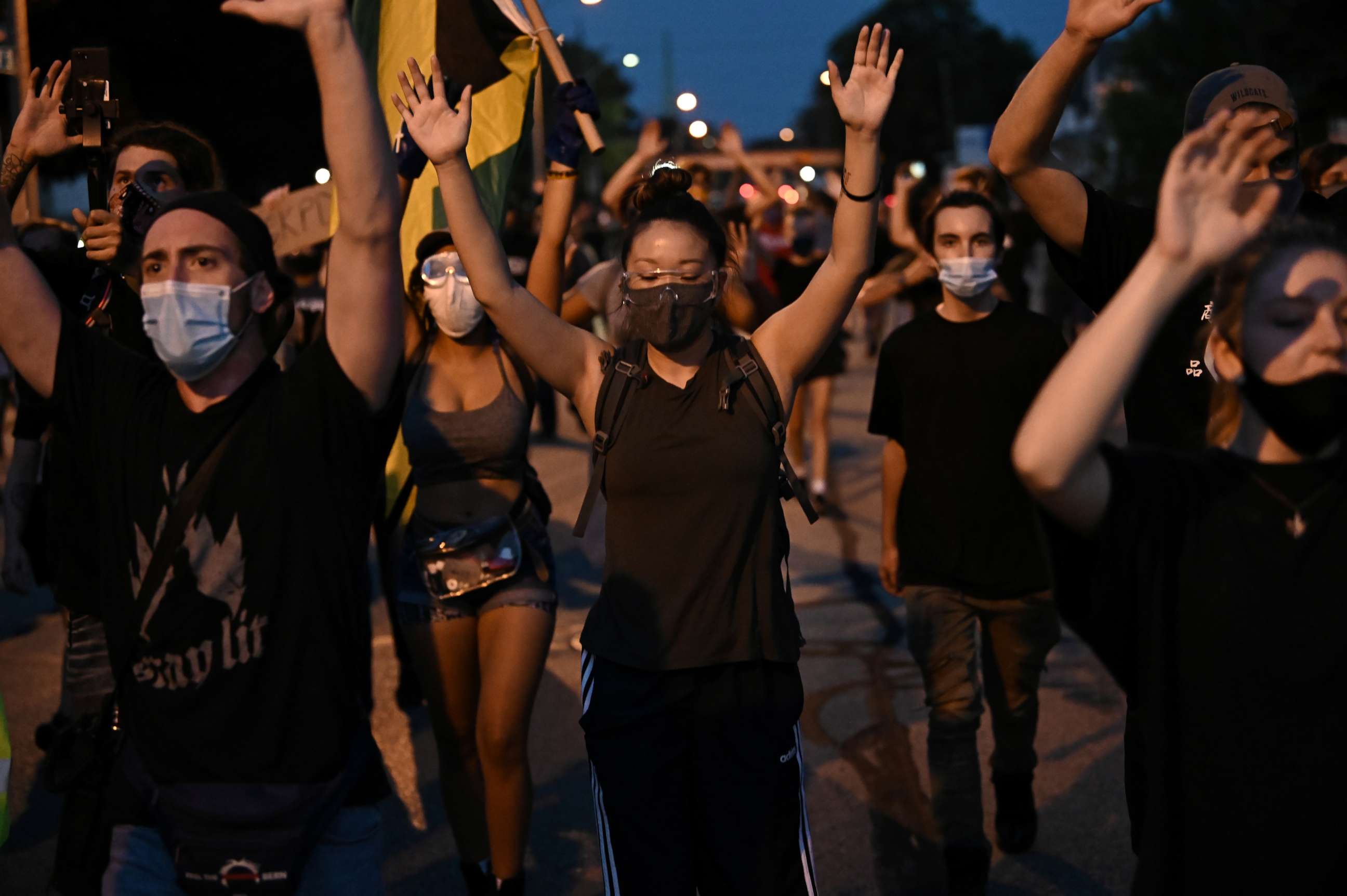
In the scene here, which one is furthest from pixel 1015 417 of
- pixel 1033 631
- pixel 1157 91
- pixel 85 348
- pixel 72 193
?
pixel 1157 91

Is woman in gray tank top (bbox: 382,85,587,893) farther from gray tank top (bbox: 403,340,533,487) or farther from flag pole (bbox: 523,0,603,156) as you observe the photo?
flag pole (bbox: 523,0,603,156)

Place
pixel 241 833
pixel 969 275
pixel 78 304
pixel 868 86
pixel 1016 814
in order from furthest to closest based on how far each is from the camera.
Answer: pixel 1016 814 → pixel 969 275 → pixel 78 304 → pixel 868 86 → pixel 241 833

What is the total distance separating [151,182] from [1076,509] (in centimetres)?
311

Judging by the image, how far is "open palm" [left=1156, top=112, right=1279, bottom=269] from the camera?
2207 mm

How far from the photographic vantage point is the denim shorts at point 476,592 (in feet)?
15.6

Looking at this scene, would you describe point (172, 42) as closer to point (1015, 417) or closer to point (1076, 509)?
point (1015, 417)

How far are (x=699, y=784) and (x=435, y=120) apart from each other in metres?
1.67

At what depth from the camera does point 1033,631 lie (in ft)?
16.8

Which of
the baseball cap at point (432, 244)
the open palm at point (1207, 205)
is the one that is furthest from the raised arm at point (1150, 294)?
the baseball cap at point (432, 244)

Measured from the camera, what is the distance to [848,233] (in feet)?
11.9

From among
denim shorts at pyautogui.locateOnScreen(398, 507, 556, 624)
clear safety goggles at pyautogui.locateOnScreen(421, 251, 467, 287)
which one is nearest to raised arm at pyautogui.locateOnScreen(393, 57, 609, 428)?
denim shorts at pyautogui.locateOnScreen(398, 507, 556, 624)

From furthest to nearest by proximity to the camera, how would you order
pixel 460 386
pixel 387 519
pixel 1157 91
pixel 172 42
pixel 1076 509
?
pixel 1157 91
pixel 172 42
pixel 387 519
pixel 460 386
pixel 1076 509

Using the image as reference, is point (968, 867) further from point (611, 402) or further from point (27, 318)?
point (27, 318)

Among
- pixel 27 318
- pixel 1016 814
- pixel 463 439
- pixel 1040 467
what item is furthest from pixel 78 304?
pixel 1016 814
